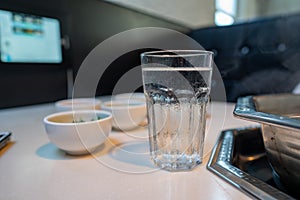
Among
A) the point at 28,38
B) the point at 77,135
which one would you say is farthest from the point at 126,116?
the point at 28,38

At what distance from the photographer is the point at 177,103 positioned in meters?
0.33

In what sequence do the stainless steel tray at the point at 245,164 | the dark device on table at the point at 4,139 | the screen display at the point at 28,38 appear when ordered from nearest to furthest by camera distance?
the stainless steel tray at the point at 245,164, the dark device on table at the point at 4,139, the screen display at the point at 28,38

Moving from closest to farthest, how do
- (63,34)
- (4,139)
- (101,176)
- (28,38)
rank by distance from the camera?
(101,176) → (4,139) → (28,38) → (63,34)

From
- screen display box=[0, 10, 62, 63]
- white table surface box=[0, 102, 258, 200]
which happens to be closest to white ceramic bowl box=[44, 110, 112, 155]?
white table surface box=[0, 102, 258, 200]

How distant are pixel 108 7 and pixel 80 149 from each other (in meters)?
0.90

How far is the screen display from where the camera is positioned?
718 millimetres


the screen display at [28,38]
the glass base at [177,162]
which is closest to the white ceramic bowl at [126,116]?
the glass base at [177,162]

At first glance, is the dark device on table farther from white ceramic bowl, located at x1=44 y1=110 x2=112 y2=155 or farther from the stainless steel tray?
the stainless steel tray

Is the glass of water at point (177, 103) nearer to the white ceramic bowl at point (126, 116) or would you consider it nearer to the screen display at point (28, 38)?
the white ceramic bowl at point (126, 116)

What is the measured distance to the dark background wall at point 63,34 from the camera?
77 centimetres

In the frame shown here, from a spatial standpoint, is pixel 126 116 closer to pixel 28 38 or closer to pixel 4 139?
pixel 4 139

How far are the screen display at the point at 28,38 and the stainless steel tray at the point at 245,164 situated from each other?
75cm

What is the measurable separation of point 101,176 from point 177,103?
156 millimetres

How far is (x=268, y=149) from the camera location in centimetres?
28
